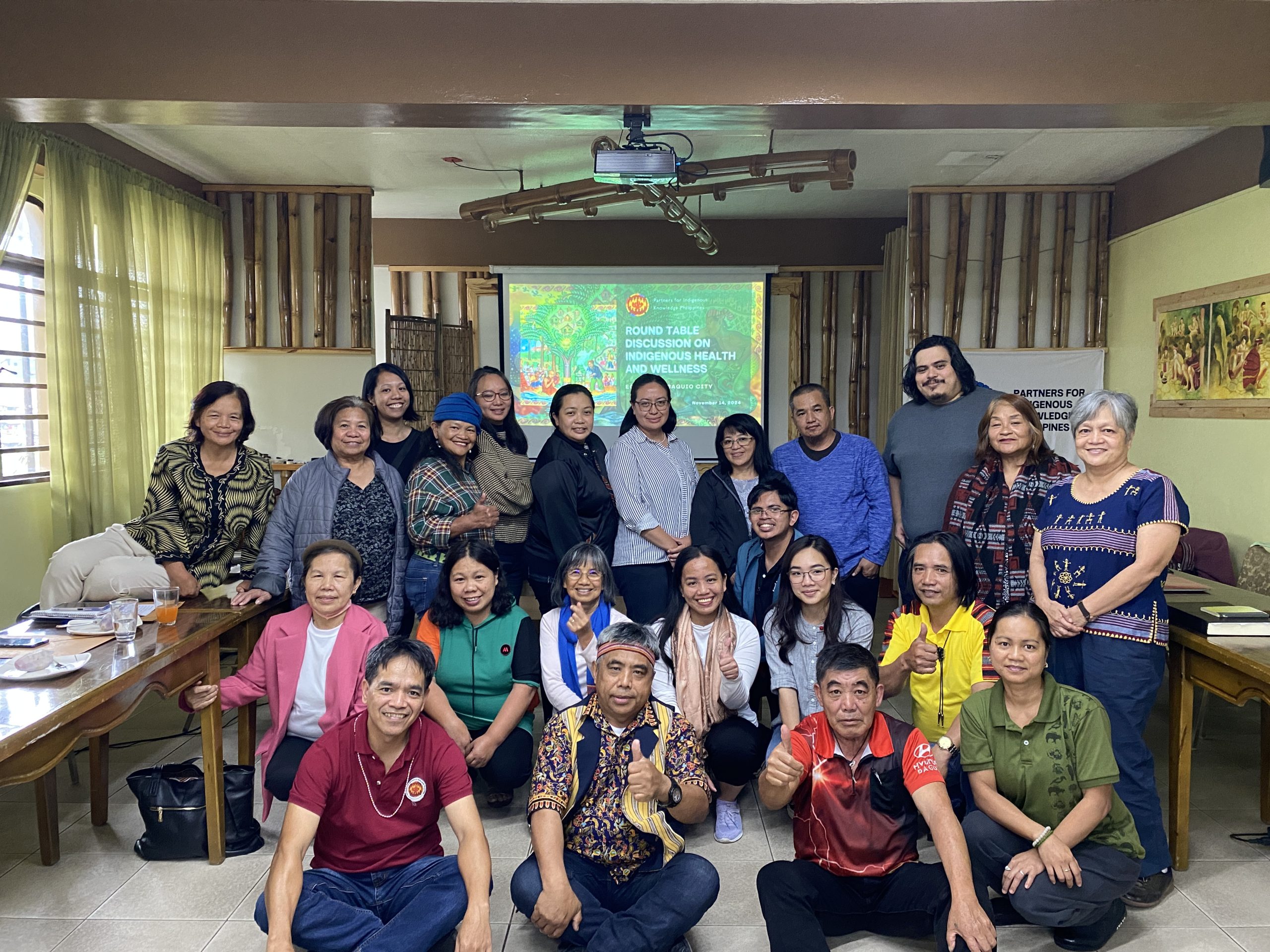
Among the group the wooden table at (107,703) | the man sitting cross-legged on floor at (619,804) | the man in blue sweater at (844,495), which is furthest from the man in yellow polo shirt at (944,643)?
the wooden table at (107,703)

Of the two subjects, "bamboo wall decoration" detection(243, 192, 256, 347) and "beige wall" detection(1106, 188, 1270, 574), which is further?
"bamboo wall decoration" detection(243, 192, 256, 347)

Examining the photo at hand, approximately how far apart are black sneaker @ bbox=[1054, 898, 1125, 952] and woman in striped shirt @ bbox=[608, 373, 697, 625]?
1.76 metres

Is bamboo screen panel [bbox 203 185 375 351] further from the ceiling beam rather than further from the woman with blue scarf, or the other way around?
the woman with blue scarf

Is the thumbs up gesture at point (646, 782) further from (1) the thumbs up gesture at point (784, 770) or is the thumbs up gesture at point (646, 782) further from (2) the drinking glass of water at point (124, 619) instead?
(2) the drinking glass of water at point (124, 619)

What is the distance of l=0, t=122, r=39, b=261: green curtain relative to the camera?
13.7 ft

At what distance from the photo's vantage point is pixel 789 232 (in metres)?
7.73

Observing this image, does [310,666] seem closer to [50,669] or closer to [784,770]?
[50,669]

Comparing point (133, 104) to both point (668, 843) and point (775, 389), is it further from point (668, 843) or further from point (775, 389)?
point (775, 389)

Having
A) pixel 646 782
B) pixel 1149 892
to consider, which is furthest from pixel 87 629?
pixel 1149 892

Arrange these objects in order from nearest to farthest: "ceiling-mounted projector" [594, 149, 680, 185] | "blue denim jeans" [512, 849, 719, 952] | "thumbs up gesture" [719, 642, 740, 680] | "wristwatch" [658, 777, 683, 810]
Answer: "blue denim jeans" [512, 849, 719, 952], "wristwatch" [658, 777, 683, 810], "thumbs up gesture" [719, 642, 740, 680], "ceiling-mounted projector" [594, 149, 680, 185]

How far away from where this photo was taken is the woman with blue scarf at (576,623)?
125 inches

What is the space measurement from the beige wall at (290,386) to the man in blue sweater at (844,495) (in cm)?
382

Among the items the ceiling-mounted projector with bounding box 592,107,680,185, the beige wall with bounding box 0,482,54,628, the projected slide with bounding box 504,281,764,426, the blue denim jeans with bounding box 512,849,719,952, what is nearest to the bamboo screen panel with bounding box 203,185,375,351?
the projected slide with bounding box 504,281,764,426

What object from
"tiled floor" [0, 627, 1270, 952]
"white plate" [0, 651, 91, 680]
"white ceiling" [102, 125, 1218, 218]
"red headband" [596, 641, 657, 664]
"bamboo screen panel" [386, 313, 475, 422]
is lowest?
"tiled floor" [0, 627, 1270, 952]
